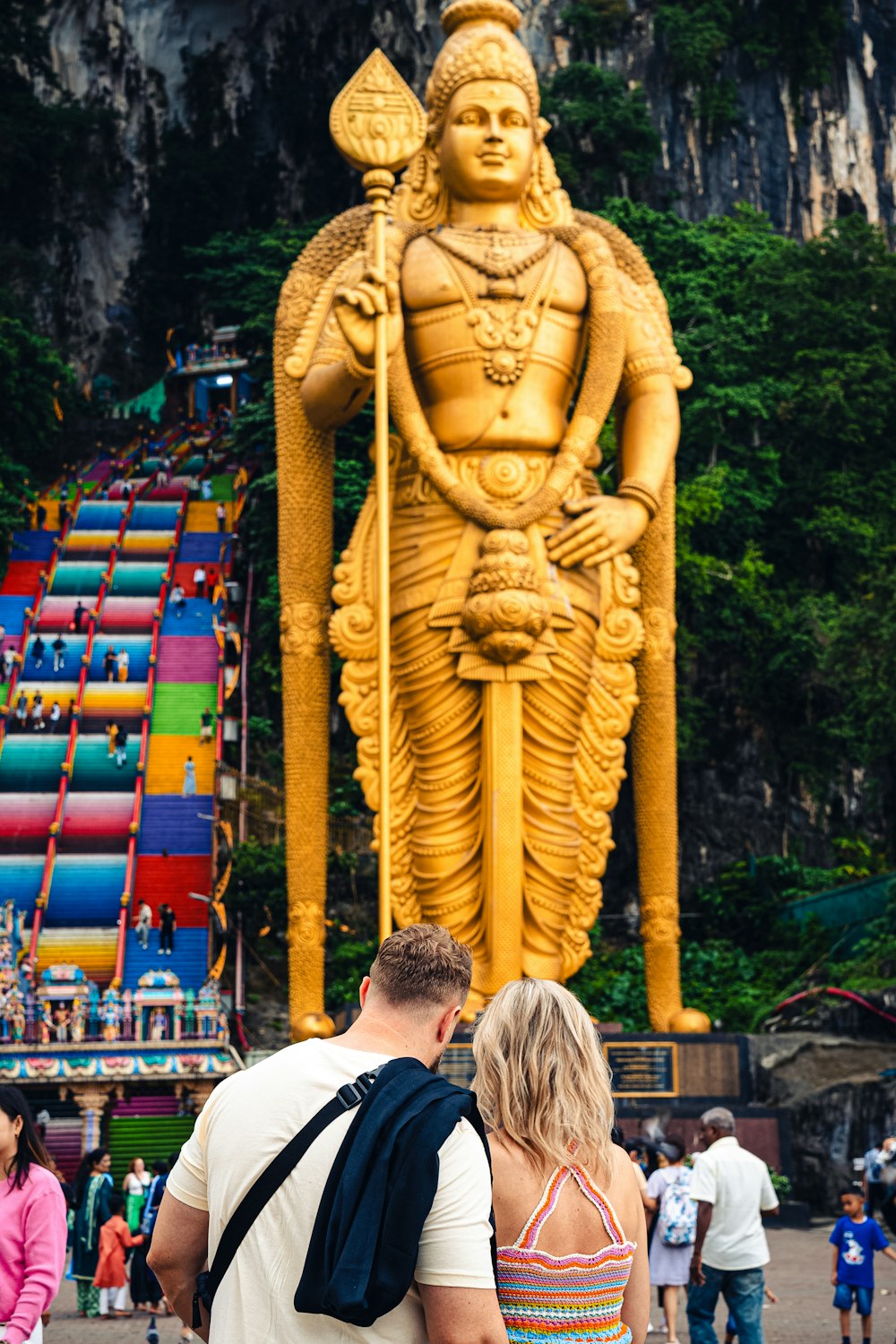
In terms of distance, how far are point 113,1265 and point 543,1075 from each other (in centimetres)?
665

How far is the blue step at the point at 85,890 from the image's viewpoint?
19.1m

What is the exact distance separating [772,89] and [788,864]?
1525 centimetres

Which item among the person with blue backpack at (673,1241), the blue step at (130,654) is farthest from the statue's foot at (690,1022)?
the blue step at (130,654)

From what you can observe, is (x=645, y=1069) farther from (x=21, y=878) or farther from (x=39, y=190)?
(x=39, y=190)

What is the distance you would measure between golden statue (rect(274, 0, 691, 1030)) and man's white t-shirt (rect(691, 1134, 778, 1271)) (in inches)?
172

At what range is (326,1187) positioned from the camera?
232 cm

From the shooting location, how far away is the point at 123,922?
18766mm

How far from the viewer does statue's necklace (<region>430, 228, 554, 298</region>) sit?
1051 cm

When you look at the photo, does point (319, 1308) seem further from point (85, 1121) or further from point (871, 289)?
point (871, 289)

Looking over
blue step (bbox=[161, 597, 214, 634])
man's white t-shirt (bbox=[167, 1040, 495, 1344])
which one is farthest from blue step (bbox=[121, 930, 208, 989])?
man's white t-shirt (bbox=[167, 1040, 495, 1344])

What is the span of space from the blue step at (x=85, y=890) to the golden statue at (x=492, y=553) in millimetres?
8736

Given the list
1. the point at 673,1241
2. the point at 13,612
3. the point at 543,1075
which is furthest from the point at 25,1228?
the point at 13,612

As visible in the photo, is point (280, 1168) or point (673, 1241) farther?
point (673, 1241)

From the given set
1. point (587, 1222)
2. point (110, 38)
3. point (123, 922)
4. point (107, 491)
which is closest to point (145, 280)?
point (110, 38)
